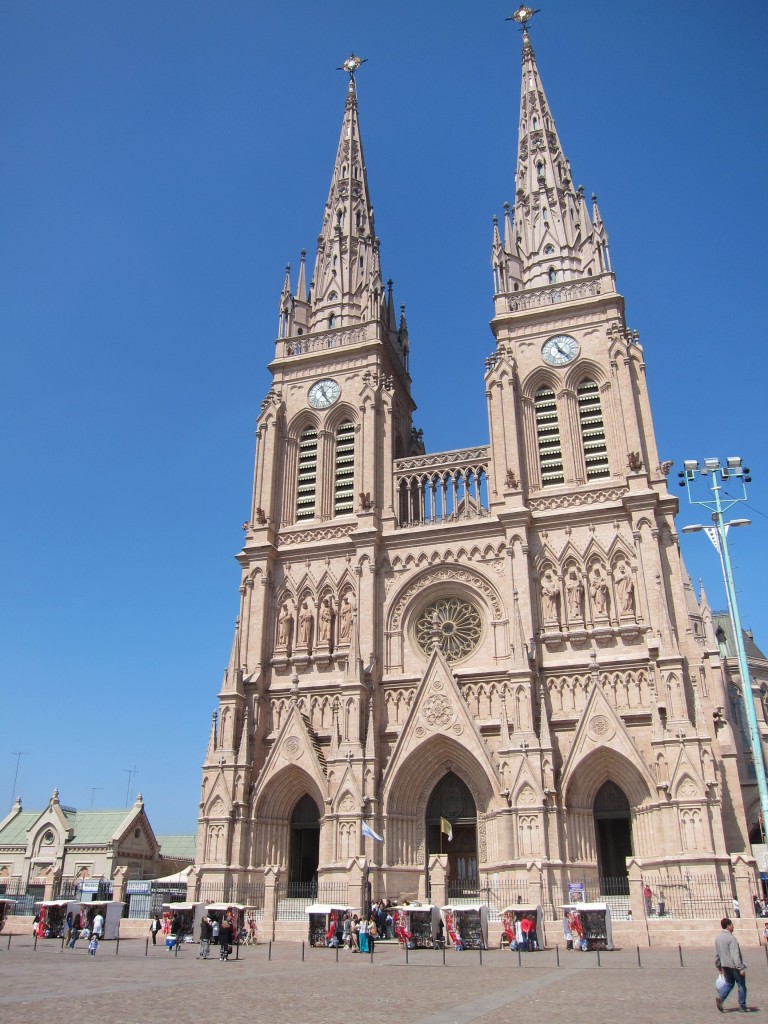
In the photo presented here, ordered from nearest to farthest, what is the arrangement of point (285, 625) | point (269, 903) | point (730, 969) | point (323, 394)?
point (730, 969) → point (269, 903) → point (285, 625) → point (323, 394)

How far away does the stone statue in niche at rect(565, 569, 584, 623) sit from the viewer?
35469 mm

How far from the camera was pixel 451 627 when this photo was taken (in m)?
37.4

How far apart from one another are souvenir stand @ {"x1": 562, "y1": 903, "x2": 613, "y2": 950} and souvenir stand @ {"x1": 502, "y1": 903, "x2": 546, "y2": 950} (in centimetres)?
95

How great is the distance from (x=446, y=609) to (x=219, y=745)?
37.9 ft

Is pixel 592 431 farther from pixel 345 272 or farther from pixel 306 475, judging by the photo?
pixel 345 272

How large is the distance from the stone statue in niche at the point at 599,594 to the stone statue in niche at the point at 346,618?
10.7 metres

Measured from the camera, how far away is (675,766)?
30062 millimetres

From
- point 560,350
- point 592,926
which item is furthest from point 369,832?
point 560,350

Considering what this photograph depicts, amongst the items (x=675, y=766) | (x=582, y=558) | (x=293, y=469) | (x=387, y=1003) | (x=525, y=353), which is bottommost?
(x=387, y=1003)

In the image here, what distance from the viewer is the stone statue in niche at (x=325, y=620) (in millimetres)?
38531

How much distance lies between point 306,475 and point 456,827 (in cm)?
1866

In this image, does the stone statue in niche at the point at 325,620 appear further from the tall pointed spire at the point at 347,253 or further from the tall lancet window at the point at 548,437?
the tall pointed spire at the point at 347,253

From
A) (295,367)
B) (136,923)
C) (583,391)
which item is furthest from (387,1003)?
(295,367)

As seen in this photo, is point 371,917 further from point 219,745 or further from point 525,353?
point 525,353
